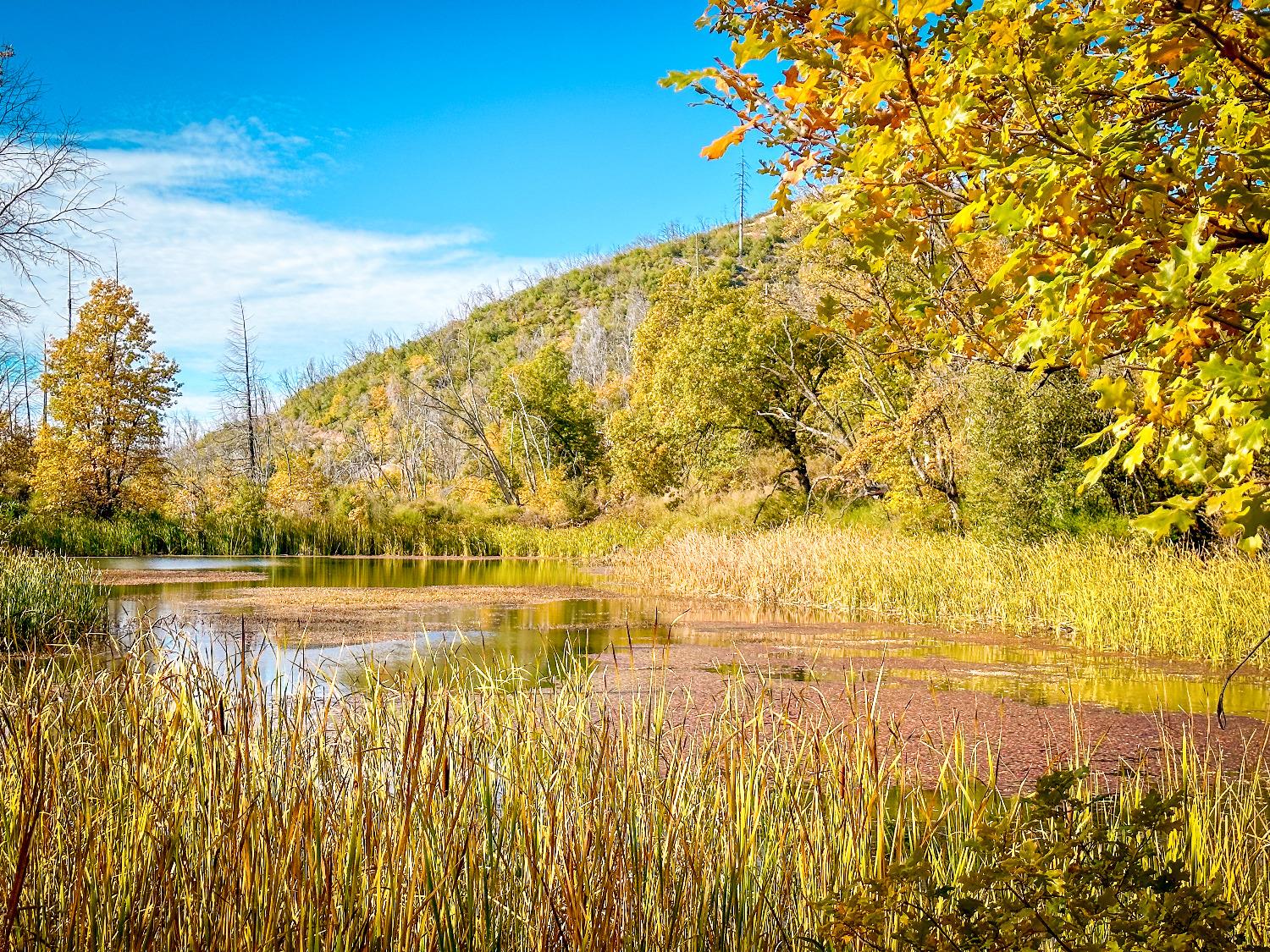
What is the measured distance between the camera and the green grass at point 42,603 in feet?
28.7

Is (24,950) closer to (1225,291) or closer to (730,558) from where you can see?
(1225,291)

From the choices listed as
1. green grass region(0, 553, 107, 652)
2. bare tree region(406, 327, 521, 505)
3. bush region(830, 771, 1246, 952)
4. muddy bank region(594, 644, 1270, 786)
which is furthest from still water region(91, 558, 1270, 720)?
bare tree region(406, 327, 521, 505)

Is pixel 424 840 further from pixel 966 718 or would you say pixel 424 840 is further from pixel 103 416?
pixel 103 416

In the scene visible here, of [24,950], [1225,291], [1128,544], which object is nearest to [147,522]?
[1128,544]

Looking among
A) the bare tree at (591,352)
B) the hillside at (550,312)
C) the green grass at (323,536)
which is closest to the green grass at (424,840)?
the green grass at (323,536)

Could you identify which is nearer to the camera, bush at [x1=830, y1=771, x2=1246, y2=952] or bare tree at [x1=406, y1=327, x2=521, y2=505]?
bush at [x1=830, y1=771, x2=1246, y2=952]

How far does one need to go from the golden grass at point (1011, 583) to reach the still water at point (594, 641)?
1.69ft

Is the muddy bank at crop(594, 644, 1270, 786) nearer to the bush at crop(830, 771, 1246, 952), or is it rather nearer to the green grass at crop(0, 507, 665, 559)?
the bush at crop(830, 771, 1246, 952)

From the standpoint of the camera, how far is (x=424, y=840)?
7.96 ft

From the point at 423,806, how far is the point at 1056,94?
250 cm

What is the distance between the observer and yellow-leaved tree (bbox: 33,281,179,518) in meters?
26.0

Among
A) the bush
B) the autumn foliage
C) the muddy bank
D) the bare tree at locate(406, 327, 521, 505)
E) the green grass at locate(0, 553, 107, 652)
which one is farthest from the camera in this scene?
the bare tree at locate(406, 327, 521, 505)

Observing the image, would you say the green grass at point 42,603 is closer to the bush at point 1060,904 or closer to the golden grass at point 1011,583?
the bush at point 1060,904

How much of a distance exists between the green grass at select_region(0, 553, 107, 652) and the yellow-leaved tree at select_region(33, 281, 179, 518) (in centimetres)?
1734
